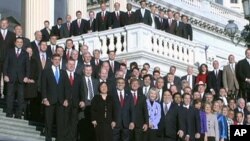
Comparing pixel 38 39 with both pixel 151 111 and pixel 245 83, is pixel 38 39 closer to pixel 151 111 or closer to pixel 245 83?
pixel 151 111

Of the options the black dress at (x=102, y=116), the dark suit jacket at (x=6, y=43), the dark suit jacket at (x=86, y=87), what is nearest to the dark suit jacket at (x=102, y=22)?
the dark suit jacket at (x=6, y=43)

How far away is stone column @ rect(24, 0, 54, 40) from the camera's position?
2630 cm

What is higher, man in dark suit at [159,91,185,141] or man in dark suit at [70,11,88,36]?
man in dark suit at [70,11,88,36]

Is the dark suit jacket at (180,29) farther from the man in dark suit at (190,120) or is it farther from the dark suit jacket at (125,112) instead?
the dark suit jacket at (125,112)

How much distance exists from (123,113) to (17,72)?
7.61 ft

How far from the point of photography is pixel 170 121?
53.8ft

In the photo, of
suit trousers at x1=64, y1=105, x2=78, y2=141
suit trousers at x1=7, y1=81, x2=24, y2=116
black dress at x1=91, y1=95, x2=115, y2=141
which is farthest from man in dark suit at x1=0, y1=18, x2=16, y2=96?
black dress at x1=91, y1=95, x2=115, y2=141

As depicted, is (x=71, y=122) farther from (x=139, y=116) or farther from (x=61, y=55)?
(x=61, y=55)

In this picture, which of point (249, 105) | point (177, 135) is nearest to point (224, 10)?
point (249, 105)

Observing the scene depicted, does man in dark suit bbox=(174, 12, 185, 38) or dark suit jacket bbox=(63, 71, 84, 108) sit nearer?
dark suit jacket bbox=(63, 71, 84, 108)

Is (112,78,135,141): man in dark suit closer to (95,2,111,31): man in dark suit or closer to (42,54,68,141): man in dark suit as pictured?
(42,54,68,141): man in dark suit

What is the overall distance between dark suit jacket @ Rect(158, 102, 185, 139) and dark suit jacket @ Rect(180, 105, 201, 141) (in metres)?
0.11

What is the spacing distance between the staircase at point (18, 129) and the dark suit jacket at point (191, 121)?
3010mm

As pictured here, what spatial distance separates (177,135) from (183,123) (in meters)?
0.28
